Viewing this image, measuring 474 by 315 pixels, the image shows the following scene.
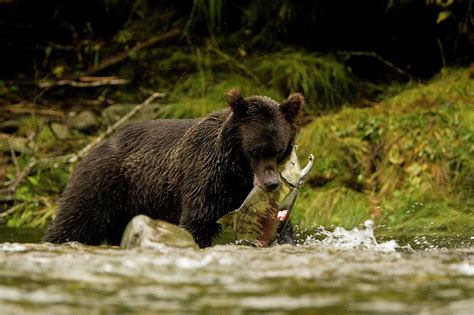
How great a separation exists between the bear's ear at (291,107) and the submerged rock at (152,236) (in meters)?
1.62

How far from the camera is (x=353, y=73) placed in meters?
12.5

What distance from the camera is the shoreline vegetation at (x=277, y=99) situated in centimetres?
992

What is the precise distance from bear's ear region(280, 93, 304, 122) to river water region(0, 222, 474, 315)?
161 cm

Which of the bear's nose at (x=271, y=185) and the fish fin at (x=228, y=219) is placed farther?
the fish fin at (x=228, y=219)

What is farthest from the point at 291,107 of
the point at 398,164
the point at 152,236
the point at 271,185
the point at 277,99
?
the point at 277,99

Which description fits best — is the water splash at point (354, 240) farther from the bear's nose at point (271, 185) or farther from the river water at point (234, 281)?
the river water at point (234, 281)

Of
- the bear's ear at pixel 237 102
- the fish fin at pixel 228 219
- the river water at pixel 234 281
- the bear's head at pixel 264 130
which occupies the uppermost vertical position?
the bear's ear at pixel 237 102

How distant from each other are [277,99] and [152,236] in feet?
18.9

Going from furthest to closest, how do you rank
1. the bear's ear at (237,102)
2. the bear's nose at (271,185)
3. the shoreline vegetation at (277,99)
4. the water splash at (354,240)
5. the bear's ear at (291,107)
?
the shoreline vegetation at (277,99)
the water splash at (354,240)
the bear's ear at (291,107)
the bear's ear at (237,102)
the bear's nose at (271,185)

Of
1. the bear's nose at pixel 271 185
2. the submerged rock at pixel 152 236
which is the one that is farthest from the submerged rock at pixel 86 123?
the submerged rock at pixel 152 236

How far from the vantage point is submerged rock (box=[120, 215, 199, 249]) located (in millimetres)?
5746

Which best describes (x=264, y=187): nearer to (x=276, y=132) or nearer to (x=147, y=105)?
(x=276, y=132)

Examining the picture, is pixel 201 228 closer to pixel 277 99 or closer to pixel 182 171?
pixel 182 171

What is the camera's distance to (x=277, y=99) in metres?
11.3
